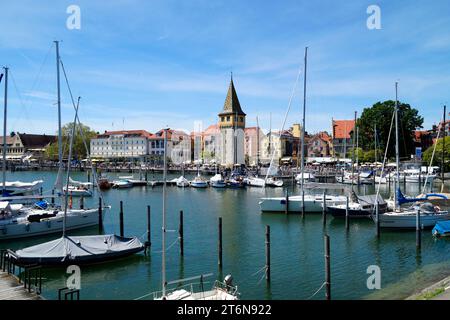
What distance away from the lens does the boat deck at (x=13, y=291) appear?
1775 centimetres

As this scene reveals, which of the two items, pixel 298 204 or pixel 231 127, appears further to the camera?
pixel 231 127

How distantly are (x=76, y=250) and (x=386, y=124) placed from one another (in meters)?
97.0

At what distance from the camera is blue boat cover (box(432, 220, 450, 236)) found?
3378 cm

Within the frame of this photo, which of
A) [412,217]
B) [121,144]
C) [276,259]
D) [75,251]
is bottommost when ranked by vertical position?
[276,259]

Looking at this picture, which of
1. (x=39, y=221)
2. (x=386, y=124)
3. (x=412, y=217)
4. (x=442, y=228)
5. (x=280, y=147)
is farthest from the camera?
(x=280, y=147)

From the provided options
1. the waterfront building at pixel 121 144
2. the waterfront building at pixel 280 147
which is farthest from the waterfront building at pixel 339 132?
the waterfront building at pixel 121 144

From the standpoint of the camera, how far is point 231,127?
402ft

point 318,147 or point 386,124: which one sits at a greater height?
point 386,124

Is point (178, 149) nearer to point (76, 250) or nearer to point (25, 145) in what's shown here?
point (25, 145)

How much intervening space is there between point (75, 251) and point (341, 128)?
407 feet

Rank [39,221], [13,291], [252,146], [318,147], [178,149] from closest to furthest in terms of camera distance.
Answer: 1. [13,291]
2. [39,221]
3. [252,146]
4. [318,147]
5. [178,149]

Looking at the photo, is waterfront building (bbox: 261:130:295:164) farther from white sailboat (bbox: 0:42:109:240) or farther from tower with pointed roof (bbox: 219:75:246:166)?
white sailboat (bbox: 0:42:109:240)


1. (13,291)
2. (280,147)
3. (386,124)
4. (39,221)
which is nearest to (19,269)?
(13,291)

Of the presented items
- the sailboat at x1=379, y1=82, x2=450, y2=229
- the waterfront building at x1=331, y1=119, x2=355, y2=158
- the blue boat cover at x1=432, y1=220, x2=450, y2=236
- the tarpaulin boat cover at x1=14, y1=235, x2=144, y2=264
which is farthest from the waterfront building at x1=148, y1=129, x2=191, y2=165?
the tarpaulin boat cover at x1=14, y1=235, x2=144, y2=264
